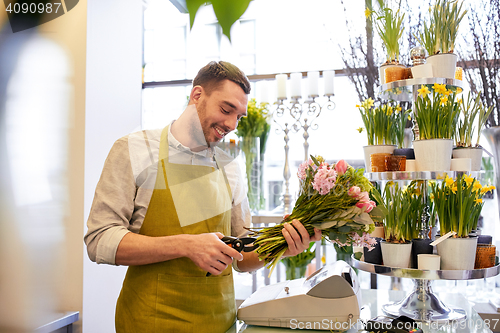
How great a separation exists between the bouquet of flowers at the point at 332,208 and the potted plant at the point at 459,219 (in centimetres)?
42

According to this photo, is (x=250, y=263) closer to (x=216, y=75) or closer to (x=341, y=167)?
(x=341, y=167)

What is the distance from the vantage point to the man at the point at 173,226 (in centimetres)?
69

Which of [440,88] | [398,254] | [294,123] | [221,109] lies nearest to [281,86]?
[294,123]

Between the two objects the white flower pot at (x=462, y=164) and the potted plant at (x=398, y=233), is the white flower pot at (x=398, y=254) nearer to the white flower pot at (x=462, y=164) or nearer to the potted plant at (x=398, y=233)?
the potted plant at (x=398, y=233)

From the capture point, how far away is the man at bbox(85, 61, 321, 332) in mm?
693

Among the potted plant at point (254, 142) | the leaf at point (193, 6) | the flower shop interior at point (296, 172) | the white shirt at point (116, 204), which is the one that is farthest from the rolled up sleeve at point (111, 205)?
the potted plant at point (254, 142)

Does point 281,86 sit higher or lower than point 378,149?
higher

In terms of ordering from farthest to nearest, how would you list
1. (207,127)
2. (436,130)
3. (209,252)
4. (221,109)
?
(436,130) → (209,252) → (221,109) → (207,127)

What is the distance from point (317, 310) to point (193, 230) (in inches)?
17.5

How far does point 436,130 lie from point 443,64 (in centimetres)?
30

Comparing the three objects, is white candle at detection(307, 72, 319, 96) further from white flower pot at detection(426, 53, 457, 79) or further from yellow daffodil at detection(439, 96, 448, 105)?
yellow daffodil at detection(439, 96, 448, 105)

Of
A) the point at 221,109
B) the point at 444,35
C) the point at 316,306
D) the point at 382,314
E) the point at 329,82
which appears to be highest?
the point at 329,82

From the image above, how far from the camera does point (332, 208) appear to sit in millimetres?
1086

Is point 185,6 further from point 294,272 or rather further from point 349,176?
point 294,272
